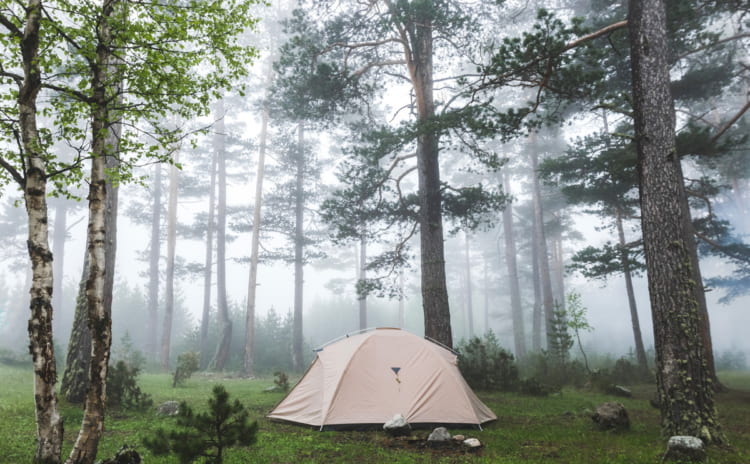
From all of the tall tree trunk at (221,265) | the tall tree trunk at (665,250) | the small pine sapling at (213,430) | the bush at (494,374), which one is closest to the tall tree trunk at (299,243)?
the tall tree trunk at (221,265)

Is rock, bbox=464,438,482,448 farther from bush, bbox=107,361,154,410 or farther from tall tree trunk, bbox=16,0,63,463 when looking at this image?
bush, bbox=107,361,154,410

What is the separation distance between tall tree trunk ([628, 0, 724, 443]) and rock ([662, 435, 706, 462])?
2.28 ft

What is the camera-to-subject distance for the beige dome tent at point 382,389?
7.37 metres

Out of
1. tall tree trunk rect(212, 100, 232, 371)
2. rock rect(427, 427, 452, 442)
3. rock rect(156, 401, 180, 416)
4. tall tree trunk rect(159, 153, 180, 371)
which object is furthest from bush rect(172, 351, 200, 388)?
rock rect(427, 427, 452, 442)

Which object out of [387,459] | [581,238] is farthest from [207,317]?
[581,238]

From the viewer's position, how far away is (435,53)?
535 inches

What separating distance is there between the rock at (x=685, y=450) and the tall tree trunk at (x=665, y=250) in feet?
2.28

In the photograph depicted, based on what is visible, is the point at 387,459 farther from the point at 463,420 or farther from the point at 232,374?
the point at 232,374

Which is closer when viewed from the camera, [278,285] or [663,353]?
[663,353]

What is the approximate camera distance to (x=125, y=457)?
4.27 meters

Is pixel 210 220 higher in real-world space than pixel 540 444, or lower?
higher

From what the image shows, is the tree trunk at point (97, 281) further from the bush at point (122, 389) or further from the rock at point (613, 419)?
the rock at point (613, 419)

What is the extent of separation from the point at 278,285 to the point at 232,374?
5409 cm

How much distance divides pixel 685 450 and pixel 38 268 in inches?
305
